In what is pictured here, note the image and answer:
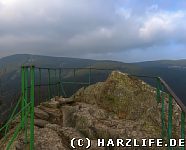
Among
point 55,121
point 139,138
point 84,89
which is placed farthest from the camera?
point 84,89

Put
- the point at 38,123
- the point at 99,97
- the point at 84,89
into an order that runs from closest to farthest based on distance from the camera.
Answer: the point at 38,123 < the point at 99,97 < the point at 84,89

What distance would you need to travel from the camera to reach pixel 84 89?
15734 millimetres

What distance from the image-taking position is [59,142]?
9.98 metres

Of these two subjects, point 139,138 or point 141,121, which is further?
point 141,121

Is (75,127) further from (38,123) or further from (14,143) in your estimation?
(14,143)

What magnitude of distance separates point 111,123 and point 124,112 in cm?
130

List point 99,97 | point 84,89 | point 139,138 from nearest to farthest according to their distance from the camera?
point 139,138
point 99,97
point 84,89

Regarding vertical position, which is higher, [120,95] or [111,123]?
[120,95]

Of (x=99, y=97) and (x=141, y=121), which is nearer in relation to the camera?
(x=141, y=121)

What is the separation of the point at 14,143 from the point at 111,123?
12.4 ft

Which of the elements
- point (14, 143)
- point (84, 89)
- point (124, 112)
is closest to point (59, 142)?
point (14, 143)

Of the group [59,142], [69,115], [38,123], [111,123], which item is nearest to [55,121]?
[69,115]

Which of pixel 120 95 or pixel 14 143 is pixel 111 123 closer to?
pixel 120 95

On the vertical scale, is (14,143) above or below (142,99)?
below
